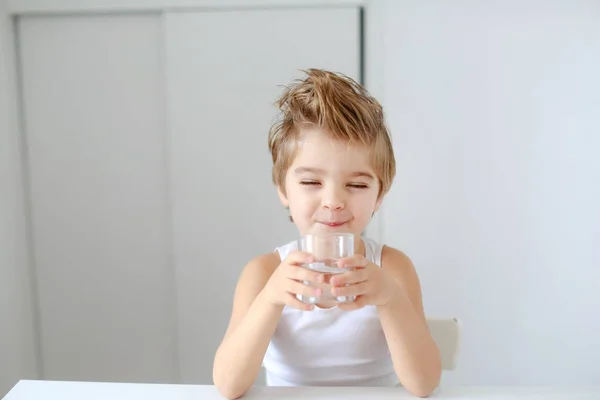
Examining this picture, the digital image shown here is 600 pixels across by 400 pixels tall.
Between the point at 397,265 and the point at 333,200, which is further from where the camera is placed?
the point at 397,265

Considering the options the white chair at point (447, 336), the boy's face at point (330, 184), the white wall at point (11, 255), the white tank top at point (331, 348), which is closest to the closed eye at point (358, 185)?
the boy's face at point (330, 184)

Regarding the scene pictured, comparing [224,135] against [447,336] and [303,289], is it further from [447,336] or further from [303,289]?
[303,289]

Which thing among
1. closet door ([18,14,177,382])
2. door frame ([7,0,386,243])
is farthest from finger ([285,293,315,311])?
closet door ([18,14,177,382])

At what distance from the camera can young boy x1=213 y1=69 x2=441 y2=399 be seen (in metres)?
0.82

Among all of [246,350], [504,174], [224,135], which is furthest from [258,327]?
[504,174]

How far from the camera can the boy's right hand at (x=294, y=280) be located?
0.77 meters

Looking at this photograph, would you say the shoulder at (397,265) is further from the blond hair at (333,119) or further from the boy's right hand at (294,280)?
the boy's right hand at (294,280)

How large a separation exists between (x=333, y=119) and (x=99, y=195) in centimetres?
146

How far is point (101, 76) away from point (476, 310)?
1.68m

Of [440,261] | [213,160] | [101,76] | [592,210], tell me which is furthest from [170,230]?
[592,210]

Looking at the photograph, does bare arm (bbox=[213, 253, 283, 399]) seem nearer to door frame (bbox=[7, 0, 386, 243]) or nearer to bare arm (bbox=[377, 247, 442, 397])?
bare arm (bbox=[377, 247, 442, 397])

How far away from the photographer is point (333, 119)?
0.90 meters

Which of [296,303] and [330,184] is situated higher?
[330,184]

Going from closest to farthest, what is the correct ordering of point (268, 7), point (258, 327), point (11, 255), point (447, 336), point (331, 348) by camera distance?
point (258, 327), point (331, 348), point (447, 336), point (268, 7), point (11, 255)
